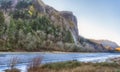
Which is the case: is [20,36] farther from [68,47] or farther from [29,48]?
[68,47]

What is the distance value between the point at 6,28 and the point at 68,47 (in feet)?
221

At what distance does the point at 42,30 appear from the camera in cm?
16888

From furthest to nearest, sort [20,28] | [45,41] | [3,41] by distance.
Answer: [45,41]
[20,28]
[3,41]

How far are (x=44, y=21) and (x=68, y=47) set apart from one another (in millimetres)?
24757

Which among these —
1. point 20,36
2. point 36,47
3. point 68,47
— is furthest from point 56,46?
point 20,36

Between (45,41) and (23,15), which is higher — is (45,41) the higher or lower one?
the lower one

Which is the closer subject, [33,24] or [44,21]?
[33,24]

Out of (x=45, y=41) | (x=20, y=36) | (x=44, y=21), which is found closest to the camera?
(x=20, y=36)

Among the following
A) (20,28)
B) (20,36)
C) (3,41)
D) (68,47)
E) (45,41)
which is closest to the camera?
(3,41)

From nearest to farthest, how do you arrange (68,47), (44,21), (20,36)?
(20,36)
(44,21)
(68,47)

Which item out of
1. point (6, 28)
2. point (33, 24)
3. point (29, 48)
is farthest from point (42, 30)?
point (6, 28)

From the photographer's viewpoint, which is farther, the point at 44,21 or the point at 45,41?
the point at 44,21

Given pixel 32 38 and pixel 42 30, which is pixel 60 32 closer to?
pixel 42 30

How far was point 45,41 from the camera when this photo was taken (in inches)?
6393
